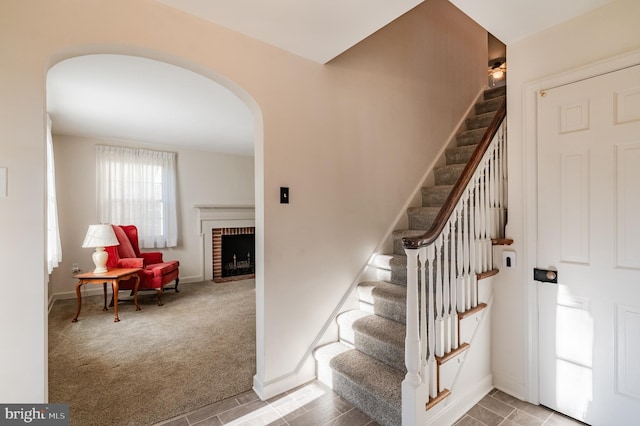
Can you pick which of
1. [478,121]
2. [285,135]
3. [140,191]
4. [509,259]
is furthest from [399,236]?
[140,191]

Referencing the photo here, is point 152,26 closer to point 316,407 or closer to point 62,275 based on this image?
point 316,407

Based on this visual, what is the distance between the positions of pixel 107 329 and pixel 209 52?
3.26m

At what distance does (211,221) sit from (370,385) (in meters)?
4.68

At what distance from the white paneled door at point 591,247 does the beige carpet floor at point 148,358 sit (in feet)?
7.31

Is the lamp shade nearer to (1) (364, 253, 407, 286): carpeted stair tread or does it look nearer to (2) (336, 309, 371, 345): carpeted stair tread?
(2) (336, 309, 371, 345): carpeted stair tread

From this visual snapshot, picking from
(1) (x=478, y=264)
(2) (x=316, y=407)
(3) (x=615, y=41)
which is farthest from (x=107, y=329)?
(3) (x=615, y=41)

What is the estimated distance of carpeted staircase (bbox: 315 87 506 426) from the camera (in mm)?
1816

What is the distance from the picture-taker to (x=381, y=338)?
204 cm

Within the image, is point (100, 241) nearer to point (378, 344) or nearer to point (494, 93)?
point (378, 344)

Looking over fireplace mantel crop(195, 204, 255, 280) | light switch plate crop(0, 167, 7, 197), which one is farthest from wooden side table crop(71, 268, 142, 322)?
light switch plate crop(0, 167, 7, 197)

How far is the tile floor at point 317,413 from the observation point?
5.92 feet

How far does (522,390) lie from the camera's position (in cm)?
203

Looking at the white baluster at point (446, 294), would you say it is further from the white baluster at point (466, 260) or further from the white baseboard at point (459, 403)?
the white baseboard at point (459, 403)

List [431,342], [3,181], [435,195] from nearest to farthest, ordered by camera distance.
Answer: [3,181]
[431,342]
[435,195]
